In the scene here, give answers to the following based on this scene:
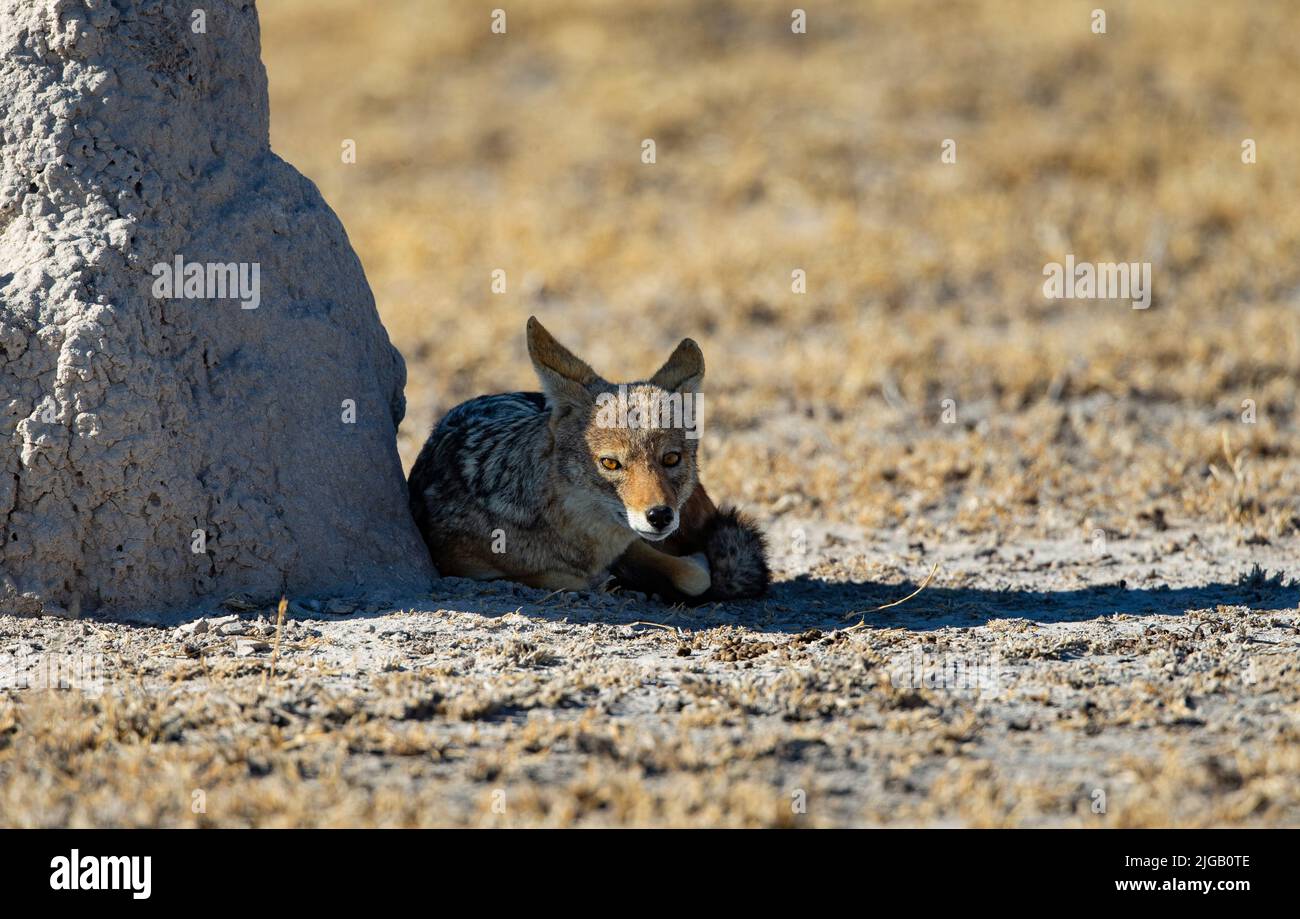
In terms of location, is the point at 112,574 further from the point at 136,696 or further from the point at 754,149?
the point at 754,149

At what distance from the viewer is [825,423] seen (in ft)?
36.1

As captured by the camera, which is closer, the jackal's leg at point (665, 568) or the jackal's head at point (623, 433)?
the jackal's head at point (623, 433)

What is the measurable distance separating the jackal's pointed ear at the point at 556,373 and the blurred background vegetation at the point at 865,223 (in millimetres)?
2617

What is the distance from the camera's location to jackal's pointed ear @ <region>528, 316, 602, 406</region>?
23.2 ft

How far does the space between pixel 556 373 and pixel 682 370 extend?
65 centimetres

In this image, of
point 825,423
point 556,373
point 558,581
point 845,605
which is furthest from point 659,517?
point 825,423

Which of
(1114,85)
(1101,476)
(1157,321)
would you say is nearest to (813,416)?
(1101,476)

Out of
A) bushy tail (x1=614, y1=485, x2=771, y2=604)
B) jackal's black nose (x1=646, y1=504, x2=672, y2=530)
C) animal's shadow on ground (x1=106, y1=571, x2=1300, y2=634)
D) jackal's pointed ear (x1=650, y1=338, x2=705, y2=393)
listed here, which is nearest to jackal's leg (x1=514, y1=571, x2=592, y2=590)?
animal's shadow on ground (x1=106, y1=571, x2=1300, y2=634)

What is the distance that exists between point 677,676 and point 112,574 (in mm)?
2594

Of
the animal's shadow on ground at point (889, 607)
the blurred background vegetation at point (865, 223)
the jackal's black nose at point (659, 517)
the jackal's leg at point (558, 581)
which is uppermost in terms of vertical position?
the blurred background vegetation at point (865, 223)

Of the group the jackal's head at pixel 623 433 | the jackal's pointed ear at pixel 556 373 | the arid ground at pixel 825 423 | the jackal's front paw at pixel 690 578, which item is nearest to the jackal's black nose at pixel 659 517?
the jackal's head at pixel 623 433

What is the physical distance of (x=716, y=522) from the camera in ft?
24.2

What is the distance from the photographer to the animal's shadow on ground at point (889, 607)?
683 centimetres

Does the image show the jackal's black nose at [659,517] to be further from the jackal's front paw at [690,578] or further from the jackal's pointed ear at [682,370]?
the jackal's pointed ear at [682,370]
